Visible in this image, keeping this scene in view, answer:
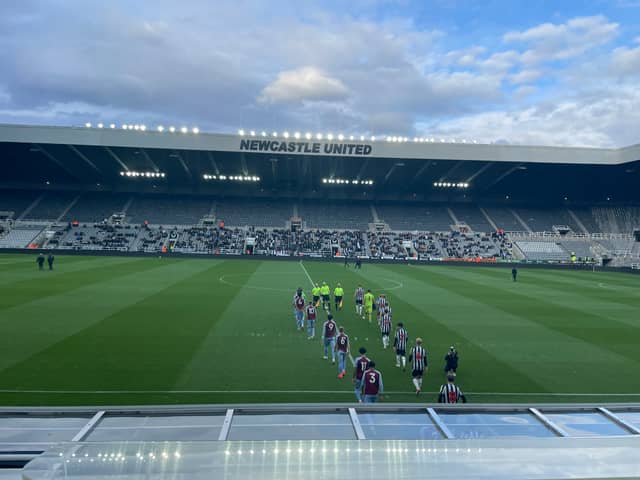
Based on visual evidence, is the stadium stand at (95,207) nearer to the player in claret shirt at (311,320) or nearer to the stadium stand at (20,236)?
the stadium stand at (20,236)

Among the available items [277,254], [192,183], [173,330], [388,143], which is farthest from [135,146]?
[173,330]

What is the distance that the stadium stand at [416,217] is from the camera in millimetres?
68000

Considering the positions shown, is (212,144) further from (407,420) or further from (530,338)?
(407,420)

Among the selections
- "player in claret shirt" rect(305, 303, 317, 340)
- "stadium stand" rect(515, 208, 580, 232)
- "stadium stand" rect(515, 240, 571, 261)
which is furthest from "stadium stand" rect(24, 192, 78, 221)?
"stadium stand" rect(515, 208, 580, 232)

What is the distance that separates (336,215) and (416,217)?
13292 mm

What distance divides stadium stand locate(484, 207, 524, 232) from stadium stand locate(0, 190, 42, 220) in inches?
2909

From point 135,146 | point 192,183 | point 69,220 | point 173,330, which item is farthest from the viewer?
point 192,183

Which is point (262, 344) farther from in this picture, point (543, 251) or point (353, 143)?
point (543, 251)

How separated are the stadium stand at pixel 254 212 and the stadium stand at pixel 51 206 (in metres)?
23.3

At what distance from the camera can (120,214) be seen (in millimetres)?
65938

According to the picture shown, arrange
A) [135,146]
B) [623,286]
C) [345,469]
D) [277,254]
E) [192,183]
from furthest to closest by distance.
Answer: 1. [192,183]
2. [277,254]
3. [135,146]
4. [623,286]
5. [345,469]

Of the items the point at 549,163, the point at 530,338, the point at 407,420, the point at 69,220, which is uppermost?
the point at 549,163

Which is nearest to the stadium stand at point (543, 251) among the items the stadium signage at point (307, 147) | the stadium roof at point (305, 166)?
the stadium roof at point (305, 166)

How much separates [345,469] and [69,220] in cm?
7184
